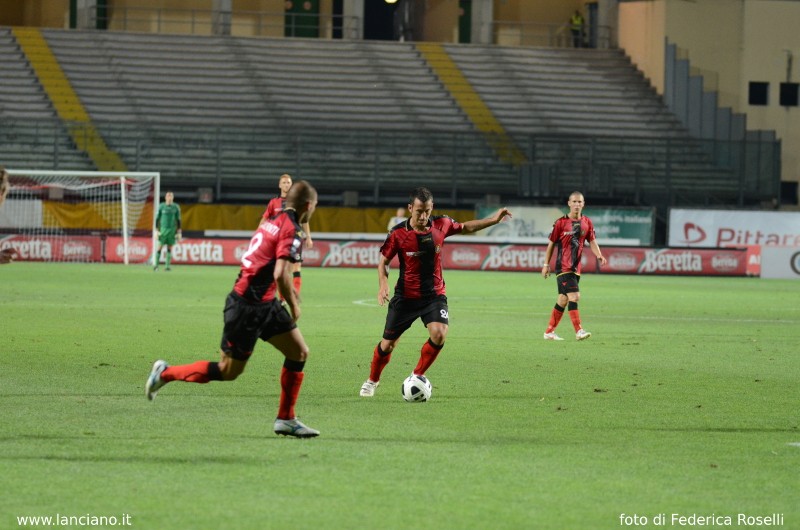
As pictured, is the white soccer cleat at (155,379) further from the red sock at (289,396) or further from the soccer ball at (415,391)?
the soccer ball at (415,391)

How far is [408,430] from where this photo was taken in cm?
980

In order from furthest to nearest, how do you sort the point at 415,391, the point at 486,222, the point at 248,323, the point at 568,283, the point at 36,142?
the point at 36,142 → the point at 568,283 → the point at 486,222 → the point at 415,391 → the point at 248,323

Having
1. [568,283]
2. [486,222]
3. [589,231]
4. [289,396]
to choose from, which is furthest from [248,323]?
[589,231]

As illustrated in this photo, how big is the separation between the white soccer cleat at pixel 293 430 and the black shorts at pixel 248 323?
524mm

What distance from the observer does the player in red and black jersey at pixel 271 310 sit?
29.6 feet

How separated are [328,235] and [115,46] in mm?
14433

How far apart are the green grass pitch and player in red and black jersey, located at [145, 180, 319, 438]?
0.39 meters

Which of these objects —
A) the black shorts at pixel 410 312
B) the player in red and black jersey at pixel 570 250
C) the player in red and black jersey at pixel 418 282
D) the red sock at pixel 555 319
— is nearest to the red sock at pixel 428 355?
the player in red and black jersey at pixel 418 282

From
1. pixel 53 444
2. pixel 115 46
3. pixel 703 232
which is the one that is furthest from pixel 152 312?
pixel 115 46

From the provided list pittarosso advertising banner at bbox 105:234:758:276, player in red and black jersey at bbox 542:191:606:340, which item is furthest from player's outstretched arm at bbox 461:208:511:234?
pittarosso advertising banner at bbox 105:234:758:276

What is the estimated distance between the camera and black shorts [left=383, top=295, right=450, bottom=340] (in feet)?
39.7

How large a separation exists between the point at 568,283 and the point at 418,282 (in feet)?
23.6

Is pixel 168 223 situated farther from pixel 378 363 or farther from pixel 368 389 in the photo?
pixel 368 389

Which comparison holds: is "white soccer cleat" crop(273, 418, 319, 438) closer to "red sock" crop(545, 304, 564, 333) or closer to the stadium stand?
"red sock" crop(545, 304, 564, 333)
